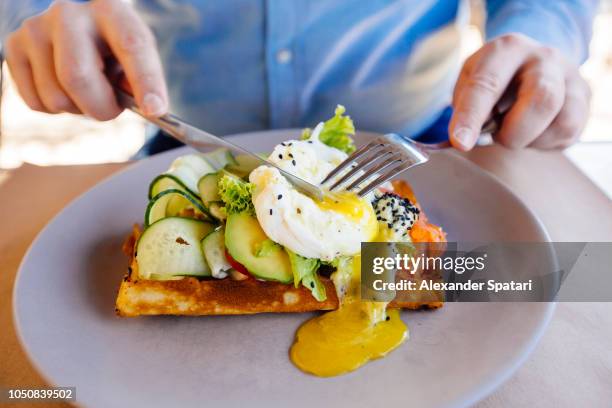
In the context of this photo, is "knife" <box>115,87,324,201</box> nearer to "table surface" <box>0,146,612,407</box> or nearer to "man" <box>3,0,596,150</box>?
"man" <box>3,0,596,150</box>

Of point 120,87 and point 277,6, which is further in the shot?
point 277,6

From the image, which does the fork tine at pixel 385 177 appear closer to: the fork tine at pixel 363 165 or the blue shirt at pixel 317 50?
the fork tine at pixel 363 165

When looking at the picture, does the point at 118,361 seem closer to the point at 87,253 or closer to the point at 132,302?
the point at 132,302

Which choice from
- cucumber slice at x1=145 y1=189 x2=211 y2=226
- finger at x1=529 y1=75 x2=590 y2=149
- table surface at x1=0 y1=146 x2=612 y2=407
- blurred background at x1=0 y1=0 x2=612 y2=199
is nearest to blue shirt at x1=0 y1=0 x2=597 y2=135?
finger at x1=529 y1=75 x2=590 y2=149

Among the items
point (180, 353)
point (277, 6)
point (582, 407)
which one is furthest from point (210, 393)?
point (277, 6)

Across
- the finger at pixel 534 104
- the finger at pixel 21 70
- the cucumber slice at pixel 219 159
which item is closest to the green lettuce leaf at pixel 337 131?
the cucumber slice at pixel 219 159

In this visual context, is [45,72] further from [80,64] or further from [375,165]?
[375,165]
